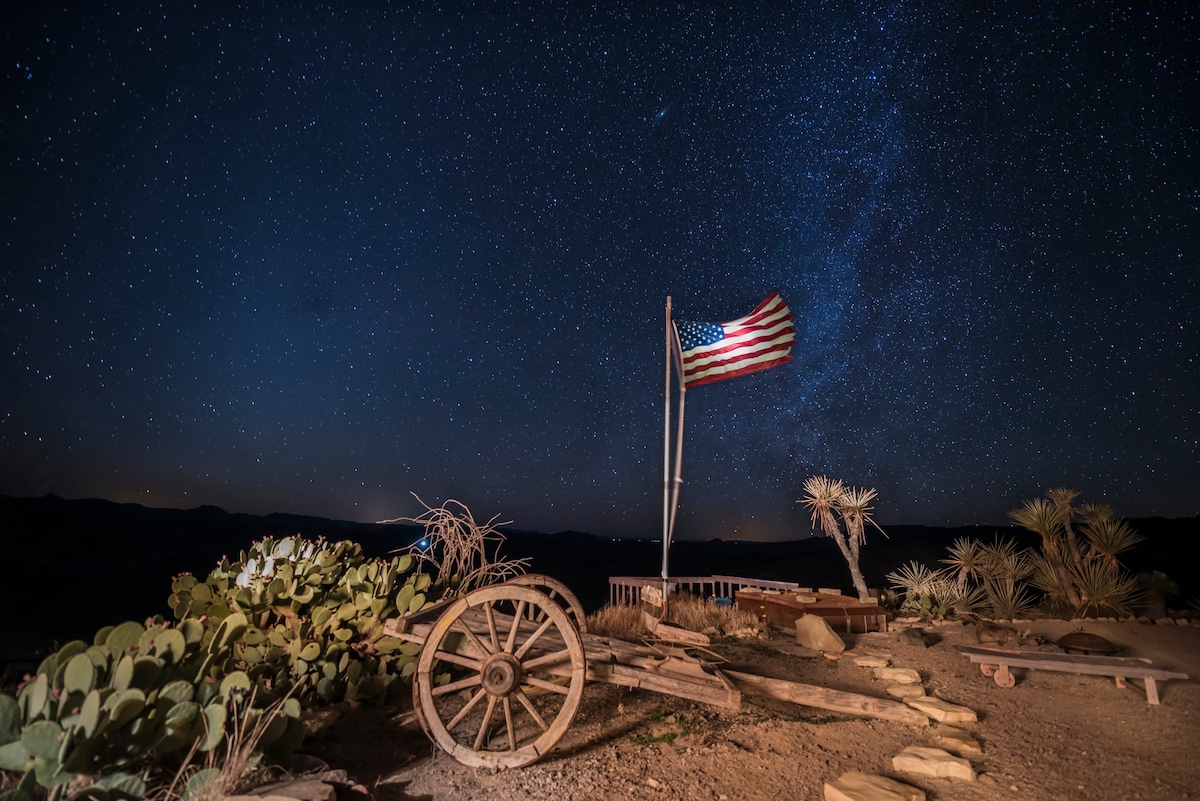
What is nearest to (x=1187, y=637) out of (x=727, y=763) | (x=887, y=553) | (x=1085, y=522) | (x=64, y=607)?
(x=1085, y=522)

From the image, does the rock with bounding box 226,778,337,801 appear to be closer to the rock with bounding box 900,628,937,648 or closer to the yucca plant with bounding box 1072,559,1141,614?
the rock with bounding box 900,628,937,648

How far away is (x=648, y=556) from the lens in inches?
2092

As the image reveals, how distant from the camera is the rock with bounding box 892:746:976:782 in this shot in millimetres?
3920

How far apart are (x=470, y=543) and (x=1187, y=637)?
399 inches

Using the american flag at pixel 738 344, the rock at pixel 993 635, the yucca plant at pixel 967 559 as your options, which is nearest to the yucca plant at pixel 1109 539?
the yucca plant at pixel 967 559

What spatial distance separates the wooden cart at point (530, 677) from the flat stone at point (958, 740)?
17cm

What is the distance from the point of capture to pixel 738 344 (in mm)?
8305

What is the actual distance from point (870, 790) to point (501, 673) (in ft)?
8.13

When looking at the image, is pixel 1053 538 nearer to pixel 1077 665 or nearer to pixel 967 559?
pixel 967 559

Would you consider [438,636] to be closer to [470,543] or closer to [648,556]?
[470,543]

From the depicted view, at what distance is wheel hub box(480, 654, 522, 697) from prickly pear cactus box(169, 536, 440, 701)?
1.66 m

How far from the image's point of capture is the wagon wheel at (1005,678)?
6412mm

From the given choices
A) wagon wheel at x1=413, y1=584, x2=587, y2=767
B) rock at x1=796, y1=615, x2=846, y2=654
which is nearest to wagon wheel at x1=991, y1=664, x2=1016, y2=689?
rock at x1=796, y1=615, x2=846, y2=654

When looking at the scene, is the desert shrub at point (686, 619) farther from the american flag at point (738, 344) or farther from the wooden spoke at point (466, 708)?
the wooden spoke at point (466, 708)
